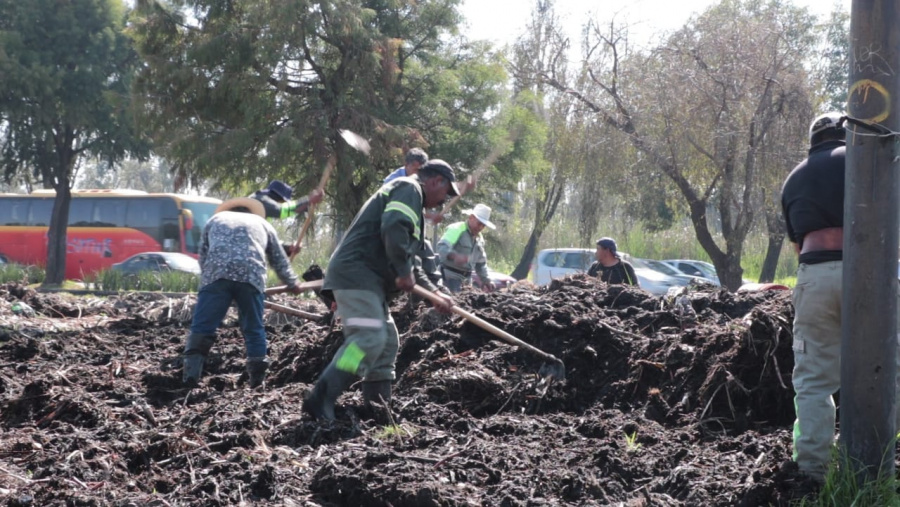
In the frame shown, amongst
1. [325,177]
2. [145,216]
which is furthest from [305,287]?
[145,216]

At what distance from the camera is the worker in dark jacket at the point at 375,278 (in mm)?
5594

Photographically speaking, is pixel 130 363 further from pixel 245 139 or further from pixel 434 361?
pixel 245 139

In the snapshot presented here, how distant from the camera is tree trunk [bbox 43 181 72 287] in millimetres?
24953

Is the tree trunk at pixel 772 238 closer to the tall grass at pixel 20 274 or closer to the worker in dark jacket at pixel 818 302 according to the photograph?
the worker in dark jacket at pixel 818 302

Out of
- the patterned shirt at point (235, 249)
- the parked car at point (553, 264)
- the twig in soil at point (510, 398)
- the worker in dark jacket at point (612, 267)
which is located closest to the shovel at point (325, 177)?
the patterned shirt at point (235, 249)

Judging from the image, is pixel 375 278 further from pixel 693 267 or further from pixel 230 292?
pixel 693 267

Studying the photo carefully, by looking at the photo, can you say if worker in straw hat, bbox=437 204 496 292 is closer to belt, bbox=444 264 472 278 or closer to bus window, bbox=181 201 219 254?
belt, bbox=444 264 472 278

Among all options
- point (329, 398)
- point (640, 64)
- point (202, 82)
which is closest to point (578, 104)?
point (640, 64)

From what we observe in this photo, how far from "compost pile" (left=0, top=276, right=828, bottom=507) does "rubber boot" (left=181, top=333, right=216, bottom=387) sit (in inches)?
6.8

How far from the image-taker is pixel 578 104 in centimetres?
1589

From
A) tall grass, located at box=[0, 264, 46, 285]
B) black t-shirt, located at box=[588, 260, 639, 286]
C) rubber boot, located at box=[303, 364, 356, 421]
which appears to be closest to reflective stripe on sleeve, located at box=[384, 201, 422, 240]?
rubber boot, located at box=[303, 364, 356, 421]

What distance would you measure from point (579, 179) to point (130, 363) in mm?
10330

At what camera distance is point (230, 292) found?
728 centimetres

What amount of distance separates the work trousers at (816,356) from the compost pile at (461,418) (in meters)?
0.20
